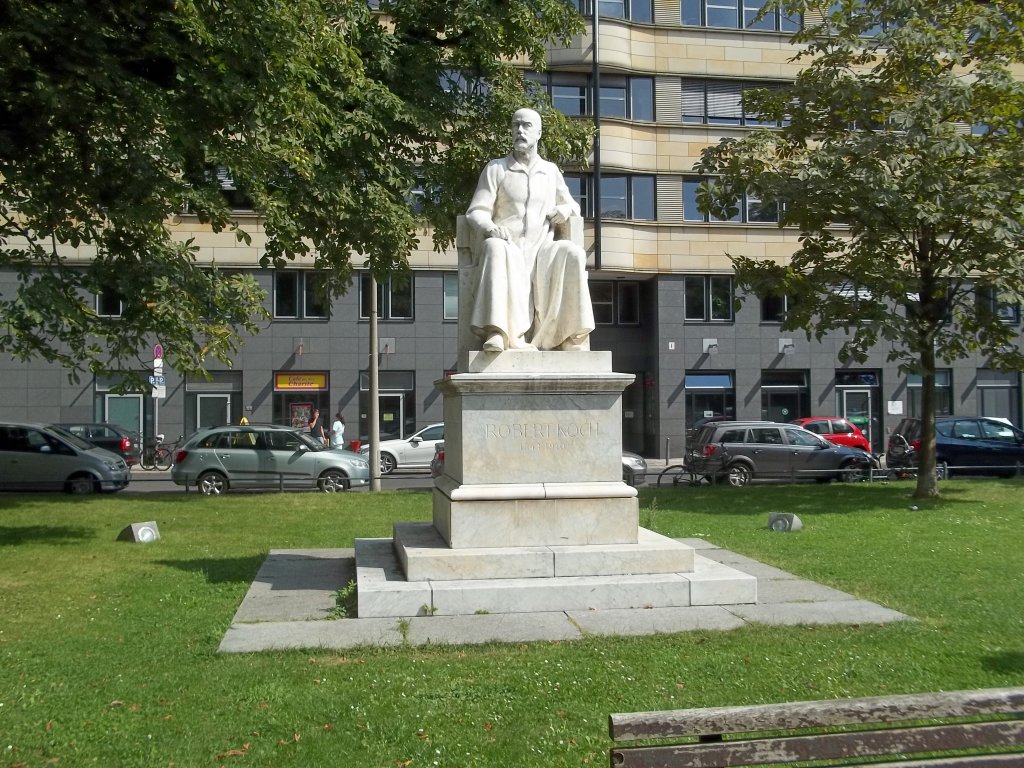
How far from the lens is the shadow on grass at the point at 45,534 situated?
1298 cm

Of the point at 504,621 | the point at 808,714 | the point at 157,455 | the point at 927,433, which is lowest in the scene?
the point at 157,455

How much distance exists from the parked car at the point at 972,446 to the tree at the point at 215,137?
44.9 ft

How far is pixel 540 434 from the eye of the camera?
8438 millimetres

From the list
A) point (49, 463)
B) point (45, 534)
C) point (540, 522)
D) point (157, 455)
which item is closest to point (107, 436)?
point (157, 455)

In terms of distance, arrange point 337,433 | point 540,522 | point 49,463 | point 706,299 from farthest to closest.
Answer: point 706,299, point 337,433, point 49,463, point 540,522

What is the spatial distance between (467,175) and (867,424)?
26.1 metres

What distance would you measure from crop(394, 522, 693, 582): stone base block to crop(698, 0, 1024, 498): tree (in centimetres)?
1019

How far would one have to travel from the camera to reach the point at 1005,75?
1661 cm

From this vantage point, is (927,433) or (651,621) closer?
(651,621)

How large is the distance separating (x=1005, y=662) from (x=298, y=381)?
31.5m

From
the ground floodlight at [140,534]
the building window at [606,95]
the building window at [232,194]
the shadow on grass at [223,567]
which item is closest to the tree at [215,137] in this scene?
the building window at [232,194]

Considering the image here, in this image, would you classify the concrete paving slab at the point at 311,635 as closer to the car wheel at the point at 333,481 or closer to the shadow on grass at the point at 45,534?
the shadow on grass at the point at 45,534

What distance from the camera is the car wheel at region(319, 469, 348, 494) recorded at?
72.2 ft

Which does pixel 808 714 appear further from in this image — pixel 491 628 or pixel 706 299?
pixel 706 299
